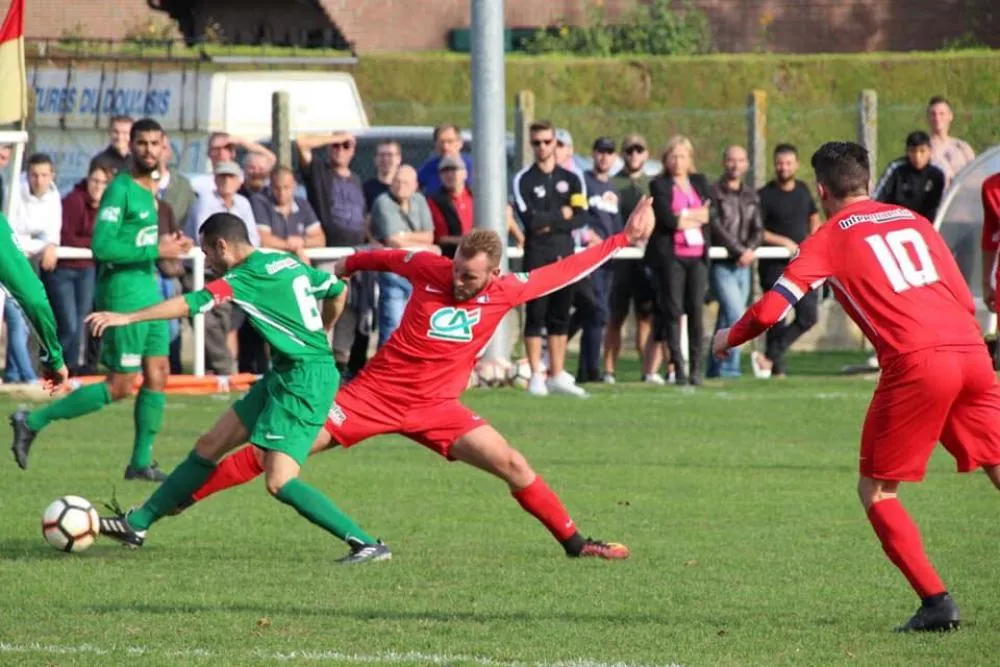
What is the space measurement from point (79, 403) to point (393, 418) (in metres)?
3.22

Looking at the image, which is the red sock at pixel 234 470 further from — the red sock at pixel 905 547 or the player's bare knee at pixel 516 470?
the red sock at pixel 905 547

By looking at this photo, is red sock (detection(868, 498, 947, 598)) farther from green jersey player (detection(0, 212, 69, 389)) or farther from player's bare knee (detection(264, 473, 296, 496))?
green jersey player (detection(0, 212, 69, 389))

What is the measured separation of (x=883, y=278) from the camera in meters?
7.76

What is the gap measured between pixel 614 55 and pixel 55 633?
28.4 meters

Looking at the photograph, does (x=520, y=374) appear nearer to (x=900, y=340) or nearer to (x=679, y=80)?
(x=900, y=340)

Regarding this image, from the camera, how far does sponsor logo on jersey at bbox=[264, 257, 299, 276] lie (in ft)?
32.3

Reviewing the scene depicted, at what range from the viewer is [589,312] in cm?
1828

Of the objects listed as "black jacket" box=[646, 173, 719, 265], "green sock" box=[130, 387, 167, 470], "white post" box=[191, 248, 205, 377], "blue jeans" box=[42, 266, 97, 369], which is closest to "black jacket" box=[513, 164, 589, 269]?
"black jacket" box=[646, 173, 719, 265]

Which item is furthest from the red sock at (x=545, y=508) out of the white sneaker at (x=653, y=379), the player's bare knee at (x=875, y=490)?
the white sneaker at (x=653, y=379)

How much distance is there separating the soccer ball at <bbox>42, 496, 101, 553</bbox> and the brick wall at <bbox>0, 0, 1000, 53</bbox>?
27755 millimetres

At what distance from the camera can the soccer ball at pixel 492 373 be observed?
18250mm

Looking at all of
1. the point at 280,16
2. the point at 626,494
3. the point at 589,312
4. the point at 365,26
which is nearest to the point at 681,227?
the point at 589,312

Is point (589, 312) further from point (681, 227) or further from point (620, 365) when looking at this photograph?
point (620, 365)

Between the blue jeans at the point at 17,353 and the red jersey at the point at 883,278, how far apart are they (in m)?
10.6
